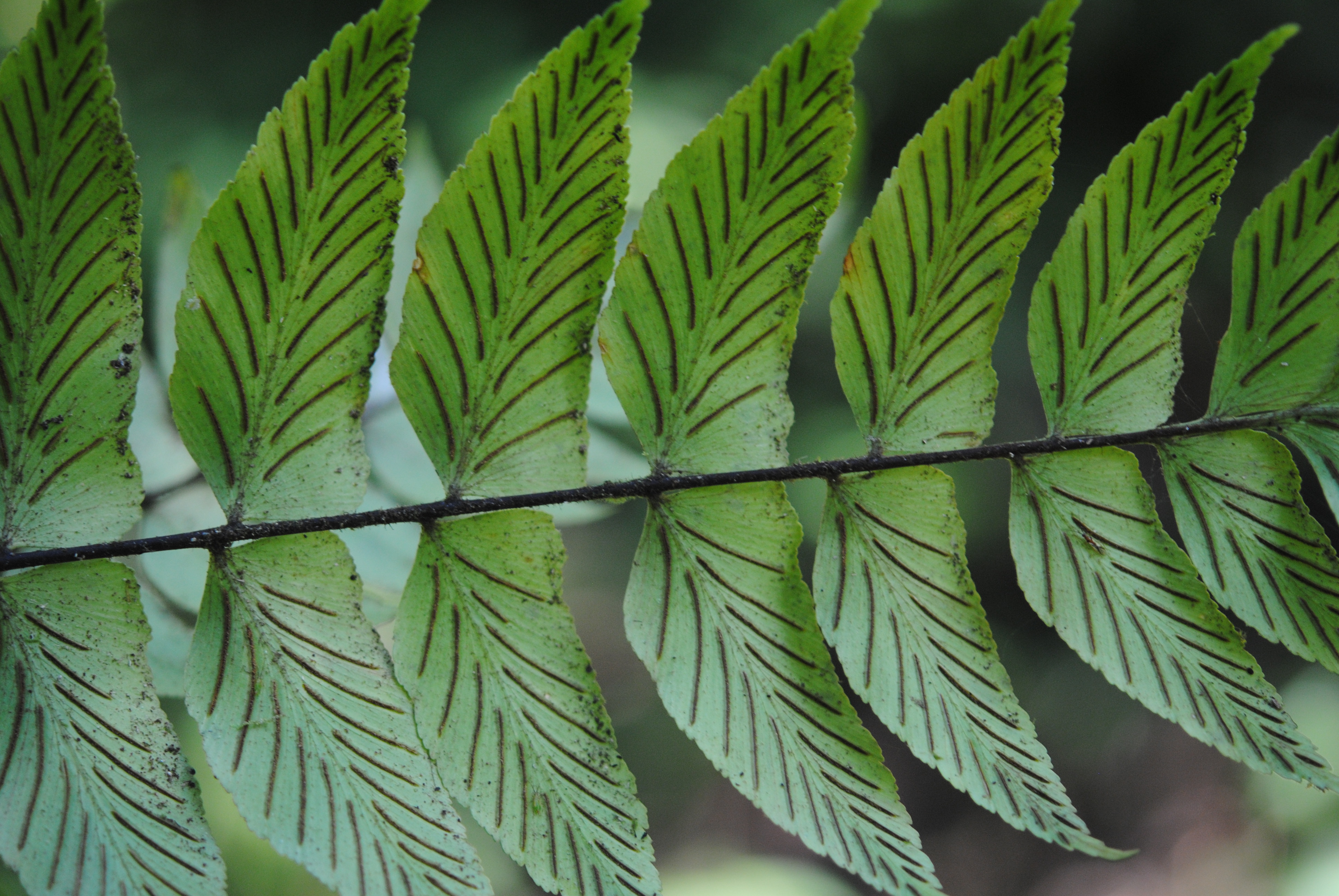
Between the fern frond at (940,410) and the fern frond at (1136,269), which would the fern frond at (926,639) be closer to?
the fern frond at (940,410)

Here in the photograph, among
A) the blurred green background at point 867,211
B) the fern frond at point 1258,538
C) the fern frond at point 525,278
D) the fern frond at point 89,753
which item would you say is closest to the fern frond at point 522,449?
the fern frond at point 525,278

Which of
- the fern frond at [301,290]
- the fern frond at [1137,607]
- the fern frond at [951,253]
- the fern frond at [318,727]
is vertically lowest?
the fern frond at [1137,607]

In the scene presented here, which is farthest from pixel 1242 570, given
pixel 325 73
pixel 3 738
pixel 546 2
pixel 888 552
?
pixel 546 2

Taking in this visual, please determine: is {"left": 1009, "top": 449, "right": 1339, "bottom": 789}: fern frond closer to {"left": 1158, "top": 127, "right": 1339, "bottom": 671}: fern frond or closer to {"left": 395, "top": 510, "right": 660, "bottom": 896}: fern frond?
{"left": 1158, "top": 127, "right": 1339, "bottom": 671}: fern frond

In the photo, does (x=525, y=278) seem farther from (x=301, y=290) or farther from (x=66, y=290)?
(x=66, y=290)

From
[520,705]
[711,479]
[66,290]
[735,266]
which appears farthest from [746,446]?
[66,290]

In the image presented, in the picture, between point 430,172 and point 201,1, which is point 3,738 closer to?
point 430,172
